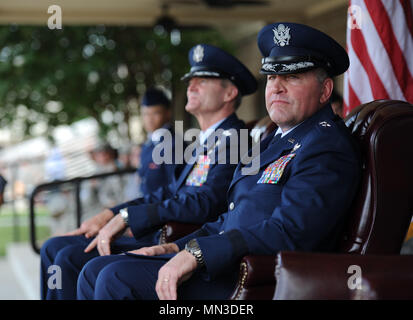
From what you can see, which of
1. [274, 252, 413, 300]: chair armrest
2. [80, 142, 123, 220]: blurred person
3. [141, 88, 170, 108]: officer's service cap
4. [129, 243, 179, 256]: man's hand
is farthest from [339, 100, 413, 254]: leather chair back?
[80, 142, 123, 220]: blurred person

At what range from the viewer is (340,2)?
8.16m

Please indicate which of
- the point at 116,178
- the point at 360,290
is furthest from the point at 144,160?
the point at 360,290

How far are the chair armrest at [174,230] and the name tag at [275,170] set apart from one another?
2.20ft

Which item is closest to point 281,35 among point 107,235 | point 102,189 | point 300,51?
point 300,51

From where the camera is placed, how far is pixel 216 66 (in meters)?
3.09

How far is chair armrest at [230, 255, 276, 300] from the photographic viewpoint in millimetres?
1872

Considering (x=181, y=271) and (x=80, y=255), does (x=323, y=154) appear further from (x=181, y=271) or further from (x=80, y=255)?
(x=80, y=255)

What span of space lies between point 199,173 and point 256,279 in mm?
1159

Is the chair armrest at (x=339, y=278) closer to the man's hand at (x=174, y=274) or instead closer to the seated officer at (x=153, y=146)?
the man's hand at (x=174, y=274)

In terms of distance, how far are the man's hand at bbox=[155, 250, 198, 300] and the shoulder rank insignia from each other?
976 mm

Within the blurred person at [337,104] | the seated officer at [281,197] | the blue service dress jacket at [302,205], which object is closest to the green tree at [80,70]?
the blurred person at [337,104]

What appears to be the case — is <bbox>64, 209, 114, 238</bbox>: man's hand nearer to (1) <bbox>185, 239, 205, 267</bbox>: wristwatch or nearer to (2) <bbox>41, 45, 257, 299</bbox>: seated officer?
(2) <bbox>41, 45, 257, 299</bbox>: seated officer

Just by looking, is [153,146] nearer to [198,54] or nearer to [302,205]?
[198,54]

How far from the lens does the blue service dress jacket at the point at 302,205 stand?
1975 mm
